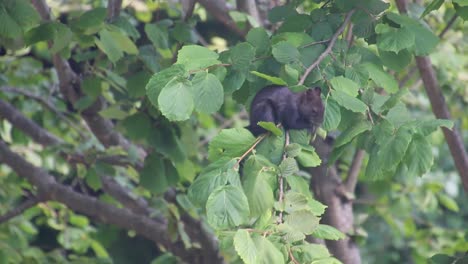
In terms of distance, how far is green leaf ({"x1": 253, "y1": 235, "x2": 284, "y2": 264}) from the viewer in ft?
6.42

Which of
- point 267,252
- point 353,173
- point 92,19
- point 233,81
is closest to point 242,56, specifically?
point 233,81

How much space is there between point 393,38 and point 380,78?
0.42 feet

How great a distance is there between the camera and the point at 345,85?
7.89 feet

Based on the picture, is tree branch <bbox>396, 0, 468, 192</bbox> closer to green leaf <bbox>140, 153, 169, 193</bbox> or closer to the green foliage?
the green foliage

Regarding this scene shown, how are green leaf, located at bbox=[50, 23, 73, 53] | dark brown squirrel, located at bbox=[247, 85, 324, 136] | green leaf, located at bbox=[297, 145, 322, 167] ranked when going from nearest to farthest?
green leaf, located at bbox=[297, 145, 322, 167], dark brown squirrel, located at bbox=[247, 85, 324, 136], green leaf, located at bbox=[50, 23, 73, 53]

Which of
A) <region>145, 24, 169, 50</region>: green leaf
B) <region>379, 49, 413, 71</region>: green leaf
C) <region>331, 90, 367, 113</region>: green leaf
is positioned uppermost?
<region>331, 90, 367, 113</region>: green leaf

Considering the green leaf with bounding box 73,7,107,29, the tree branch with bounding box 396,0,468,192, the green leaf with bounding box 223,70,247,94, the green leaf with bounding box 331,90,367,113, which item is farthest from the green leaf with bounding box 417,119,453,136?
the green leaf with bounding box 73,7,107,29

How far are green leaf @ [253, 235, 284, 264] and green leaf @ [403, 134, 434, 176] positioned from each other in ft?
1.71

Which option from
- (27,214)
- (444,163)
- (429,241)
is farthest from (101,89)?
(444,163)

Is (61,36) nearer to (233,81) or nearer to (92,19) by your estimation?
(92,19)

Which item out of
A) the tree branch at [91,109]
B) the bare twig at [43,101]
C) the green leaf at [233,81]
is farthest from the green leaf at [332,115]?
the bare twig at [43,101]

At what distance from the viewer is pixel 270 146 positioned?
2.31 m

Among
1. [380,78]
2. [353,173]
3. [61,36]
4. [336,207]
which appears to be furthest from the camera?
[353,173]

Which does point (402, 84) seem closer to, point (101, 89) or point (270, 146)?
point (101, 89)
